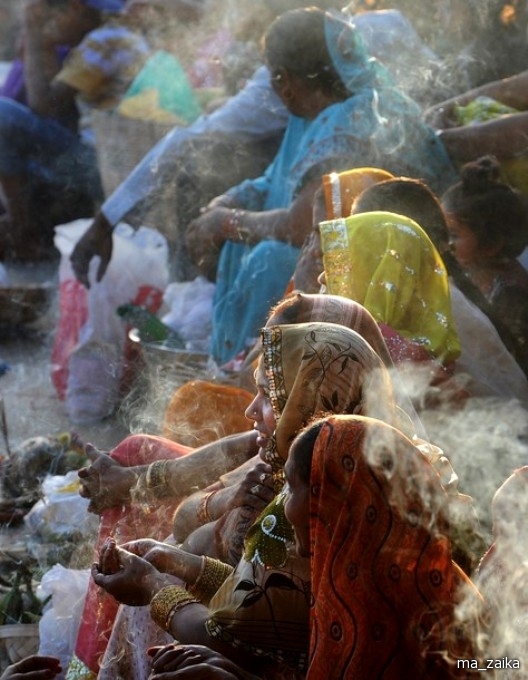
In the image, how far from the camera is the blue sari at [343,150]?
562 cm

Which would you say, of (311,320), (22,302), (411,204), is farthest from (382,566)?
(22,302)

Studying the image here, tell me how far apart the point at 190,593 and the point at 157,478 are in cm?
87

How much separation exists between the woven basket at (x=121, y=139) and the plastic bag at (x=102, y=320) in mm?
797

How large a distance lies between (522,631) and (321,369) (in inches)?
33.0

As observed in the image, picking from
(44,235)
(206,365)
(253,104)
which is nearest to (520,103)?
(253,104)

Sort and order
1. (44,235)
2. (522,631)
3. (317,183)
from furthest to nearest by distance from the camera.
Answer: (44,235), (317,183), (522,631)

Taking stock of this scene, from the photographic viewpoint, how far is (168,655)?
2.57 meters

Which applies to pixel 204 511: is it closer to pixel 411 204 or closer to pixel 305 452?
pixel 305 452

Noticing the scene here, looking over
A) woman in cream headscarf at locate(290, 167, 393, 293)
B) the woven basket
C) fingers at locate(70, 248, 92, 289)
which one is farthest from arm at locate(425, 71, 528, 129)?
the woven basket

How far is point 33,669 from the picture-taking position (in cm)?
325

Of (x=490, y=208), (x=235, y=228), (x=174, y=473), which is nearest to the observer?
(x=174, y=473)

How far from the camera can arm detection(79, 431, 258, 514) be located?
12.4 feet

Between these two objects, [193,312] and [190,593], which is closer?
[190,593]

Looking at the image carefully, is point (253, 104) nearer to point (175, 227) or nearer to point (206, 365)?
point (175, 227)
